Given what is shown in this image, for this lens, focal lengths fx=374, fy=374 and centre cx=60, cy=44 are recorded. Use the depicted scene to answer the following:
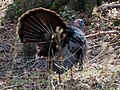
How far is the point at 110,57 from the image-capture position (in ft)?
18.0

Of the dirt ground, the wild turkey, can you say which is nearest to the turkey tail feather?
the wild turkey

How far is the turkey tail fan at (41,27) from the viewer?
16.0 ft

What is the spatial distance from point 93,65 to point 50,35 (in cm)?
131

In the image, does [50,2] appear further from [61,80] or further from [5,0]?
[61,80]

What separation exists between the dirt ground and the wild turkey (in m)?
0.24

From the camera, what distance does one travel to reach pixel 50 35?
5082mm

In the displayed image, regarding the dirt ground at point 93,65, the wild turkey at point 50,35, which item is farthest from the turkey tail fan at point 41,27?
the dirt ground at point 93,65

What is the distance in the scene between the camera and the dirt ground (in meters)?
5.04

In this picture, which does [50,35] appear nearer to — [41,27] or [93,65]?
[41,27]

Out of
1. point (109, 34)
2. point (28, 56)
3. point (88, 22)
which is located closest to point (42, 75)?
point (28, 56)

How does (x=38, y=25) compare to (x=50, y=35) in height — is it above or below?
above

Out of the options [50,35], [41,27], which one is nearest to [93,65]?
[50,35]

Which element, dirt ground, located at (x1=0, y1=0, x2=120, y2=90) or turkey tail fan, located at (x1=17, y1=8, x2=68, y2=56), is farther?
dirt ground, located at (x1=0, y1=0, x2=120, y2=90)

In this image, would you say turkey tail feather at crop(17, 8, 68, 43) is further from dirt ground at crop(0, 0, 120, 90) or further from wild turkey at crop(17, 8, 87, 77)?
dirt ground at crop(0, 0, 120, 90)
